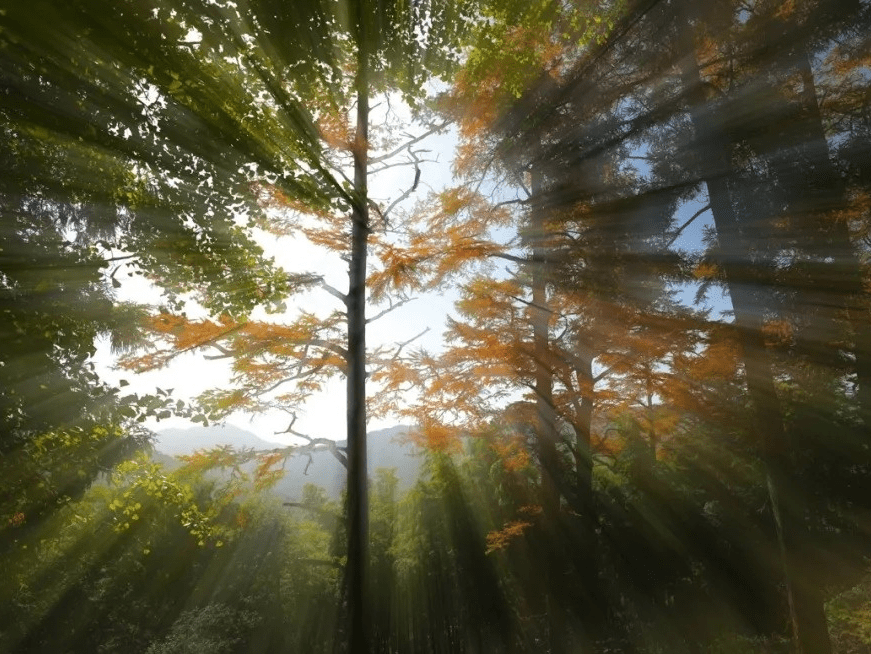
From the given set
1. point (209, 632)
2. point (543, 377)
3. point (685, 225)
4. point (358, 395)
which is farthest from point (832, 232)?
point (209, 632)

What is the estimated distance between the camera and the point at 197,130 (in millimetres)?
3707

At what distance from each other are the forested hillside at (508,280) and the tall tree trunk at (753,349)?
0.04 metres

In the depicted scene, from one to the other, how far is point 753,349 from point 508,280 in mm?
4482

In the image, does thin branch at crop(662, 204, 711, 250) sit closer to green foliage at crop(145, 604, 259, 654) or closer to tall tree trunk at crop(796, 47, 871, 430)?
tall tree trunk at crop(796, 47, 871, 430)

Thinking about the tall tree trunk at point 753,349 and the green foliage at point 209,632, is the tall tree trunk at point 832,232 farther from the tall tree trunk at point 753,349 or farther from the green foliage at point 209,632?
the green foliage at point 209,632

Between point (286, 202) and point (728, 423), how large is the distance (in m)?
9.34

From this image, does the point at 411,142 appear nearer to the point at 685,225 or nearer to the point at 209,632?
the point at 685,225

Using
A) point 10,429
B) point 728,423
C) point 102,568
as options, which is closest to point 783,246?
point 728,423

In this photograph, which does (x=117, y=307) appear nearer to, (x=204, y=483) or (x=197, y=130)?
(x=197, y=130)

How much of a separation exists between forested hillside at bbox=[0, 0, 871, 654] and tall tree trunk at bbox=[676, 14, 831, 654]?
44 mm

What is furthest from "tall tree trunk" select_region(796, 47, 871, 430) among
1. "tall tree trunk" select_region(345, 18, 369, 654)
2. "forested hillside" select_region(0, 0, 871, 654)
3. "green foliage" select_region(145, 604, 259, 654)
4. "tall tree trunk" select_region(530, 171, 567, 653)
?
"green foliage" select_region(145, 604, 259, 654)

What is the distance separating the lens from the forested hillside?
143 inches

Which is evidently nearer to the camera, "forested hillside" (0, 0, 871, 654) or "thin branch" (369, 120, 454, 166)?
"forested hillside" (0, 0, 871, 654)

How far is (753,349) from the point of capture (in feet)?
20.1
